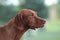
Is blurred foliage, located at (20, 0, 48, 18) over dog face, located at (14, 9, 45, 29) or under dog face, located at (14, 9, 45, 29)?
over

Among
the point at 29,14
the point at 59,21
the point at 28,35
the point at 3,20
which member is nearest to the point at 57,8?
the point at 59,21

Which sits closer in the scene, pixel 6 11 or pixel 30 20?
pixel 30 20

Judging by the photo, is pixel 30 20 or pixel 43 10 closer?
pixel 30 20

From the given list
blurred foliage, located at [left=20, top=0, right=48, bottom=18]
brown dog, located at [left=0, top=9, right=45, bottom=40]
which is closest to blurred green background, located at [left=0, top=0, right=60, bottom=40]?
blurred foliage, located at [left=20, top=0, right=48, bottom=18]

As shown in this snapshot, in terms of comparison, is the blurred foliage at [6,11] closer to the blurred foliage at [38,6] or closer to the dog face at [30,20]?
the blurred foliage at [38,6]

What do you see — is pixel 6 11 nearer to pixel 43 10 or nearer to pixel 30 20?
pixel 43 10

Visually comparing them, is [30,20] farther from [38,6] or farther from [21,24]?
[38,6]

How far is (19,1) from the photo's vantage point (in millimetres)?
2664

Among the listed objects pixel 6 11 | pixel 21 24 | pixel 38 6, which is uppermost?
pixel 38 6

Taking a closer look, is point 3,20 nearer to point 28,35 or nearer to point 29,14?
point 28,35

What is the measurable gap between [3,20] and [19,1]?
0.95ft

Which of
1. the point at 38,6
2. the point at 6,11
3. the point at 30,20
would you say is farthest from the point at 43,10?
the point at 30,20

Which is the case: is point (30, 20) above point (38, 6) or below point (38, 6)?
below

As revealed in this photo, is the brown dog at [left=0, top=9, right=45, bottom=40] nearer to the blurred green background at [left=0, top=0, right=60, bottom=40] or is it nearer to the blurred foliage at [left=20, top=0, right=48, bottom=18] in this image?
the blurred green background at [left=0, top=0, right=60, bottom=40]
